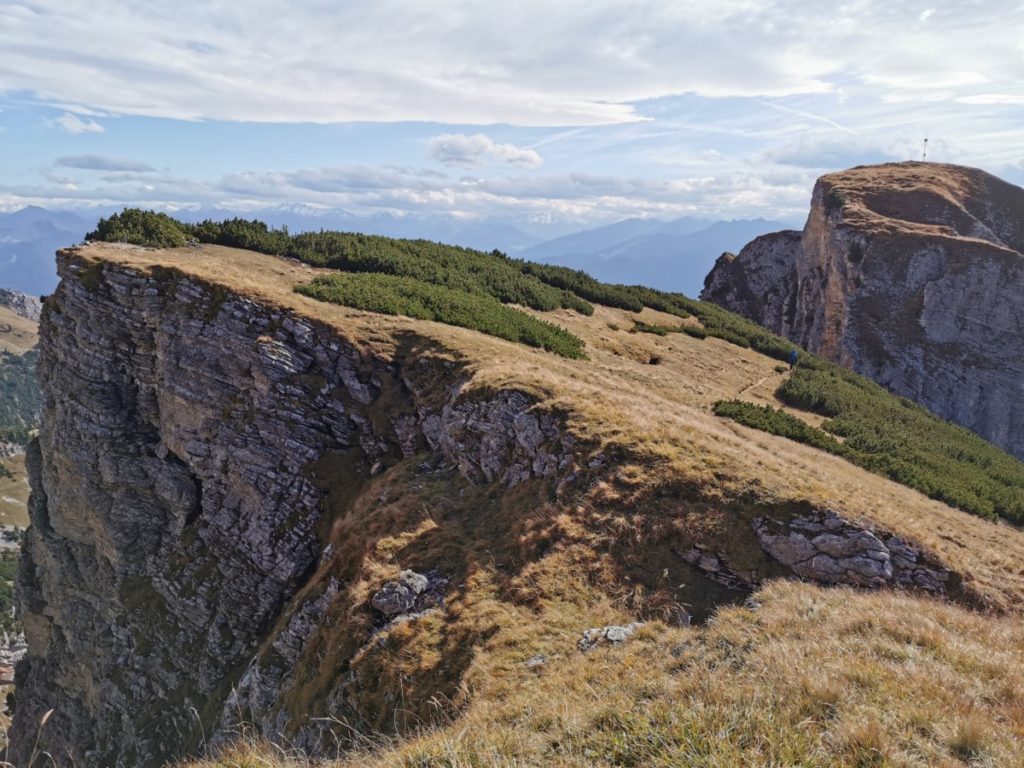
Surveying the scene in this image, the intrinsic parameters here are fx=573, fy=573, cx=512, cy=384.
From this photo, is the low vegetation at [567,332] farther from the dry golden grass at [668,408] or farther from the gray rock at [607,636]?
the gray rock at [607,636]

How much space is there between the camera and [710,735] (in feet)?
19.6

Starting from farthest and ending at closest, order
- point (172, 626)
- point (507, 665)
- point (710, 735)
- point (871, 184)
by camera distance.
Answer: point (871, 184) < point (172, 626) < point (507, 665) < point (710, 735)

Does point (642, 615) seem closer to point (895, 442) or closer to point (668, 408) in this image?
point (668, 408)

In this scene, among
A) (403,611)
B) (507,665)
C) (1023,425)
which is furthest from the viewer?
(1023,425)

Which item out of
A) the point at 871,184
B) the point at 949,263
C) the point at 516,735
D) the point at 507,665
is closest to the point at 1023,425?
the point at 949,263

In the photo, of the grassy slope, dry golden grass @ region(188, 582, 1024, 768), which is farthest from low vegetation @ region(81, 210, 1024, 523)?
dry golden grass @ region(188, 582, 1024, 768)

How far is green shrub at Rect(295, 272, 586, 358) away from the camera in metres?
29.0

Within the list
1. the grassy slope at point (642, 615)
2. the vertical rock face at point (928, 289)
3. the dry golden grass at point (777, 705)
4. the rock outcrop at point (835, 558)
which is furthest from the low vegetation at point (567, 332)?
the dry golden grass at point (777, 705)

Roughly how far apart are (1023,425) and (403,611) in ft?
205

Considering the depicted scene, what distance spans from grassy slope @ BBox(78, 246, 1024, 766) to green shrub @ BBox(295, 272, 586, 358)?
55.2 inches

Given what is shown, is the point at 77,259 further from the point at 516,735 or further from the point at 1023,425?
the point at 1023,425

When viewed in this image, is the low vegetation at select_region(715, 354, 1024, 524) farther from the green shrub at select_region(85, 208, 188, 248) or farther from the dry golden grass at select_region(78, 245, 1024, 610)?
the green shrub at select_region(85, 208, 188, 248)

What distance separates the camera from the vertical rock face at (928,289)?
5400cm

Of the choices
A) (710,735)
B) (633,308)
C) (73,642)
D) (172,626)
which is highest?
(633,308)
